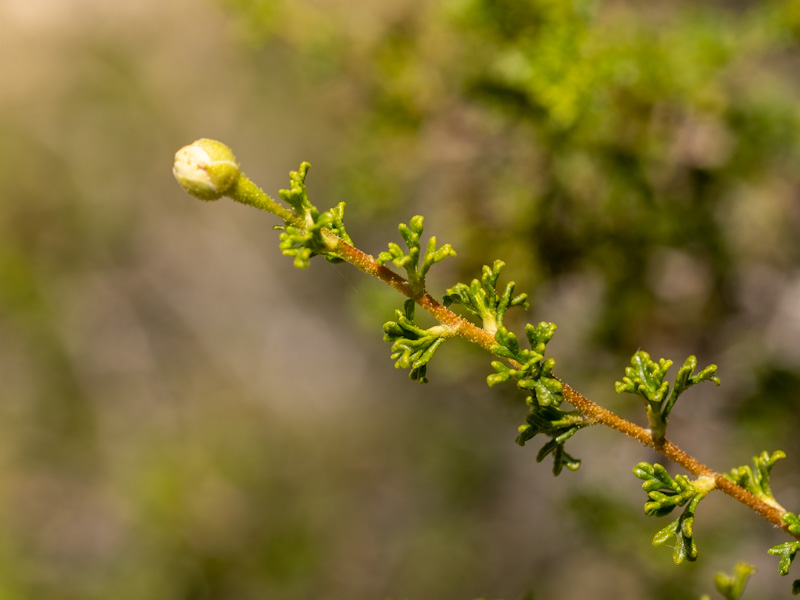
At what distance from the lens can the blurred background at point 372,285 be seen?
2.54 meters

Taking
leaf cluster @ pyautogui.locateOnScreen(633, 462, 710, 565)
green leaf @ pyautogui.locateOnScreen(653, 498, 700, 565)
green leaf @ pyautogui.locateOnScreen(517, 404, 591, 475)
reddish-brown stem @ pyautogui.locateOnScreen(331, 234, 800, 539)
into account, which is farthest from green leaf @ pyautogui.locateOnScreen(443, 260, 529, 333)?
green leaf @ pyautogui.locateOnScreen(653, 498, 700, 565)

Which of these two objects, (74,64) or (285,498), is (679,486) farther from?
(74,64)

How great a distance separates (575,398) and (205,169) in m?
0.84

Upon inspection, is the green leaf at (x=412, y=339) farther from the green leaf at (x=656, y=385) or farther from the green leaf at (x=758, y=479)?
the green leaf at (x=758, y=479)

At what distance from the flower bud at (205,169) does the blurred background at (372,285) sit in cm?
119

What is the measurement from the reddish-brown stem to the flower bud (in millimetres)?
249

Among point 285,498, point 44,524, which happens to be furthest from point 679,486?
point 44,524

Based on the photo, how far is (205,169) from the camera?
47.4 inches

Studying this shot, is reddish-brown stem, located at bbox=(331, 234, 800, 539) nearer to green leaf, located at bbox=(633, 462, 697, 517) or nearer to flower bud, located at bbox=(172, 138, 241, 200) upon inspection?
green leaf, located at bbox=(633, 462, 697, 517)

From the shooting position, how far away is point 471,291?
1332mm

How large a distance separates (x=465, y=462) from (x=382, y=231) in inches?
78.8

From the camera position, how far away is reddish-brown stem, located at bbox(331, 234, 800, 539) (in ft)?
4.09

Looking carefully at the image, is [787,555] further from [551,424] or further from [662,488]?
[551,424]

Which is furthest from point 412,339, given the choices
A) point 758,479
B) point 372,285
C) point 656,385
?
point 372,285
